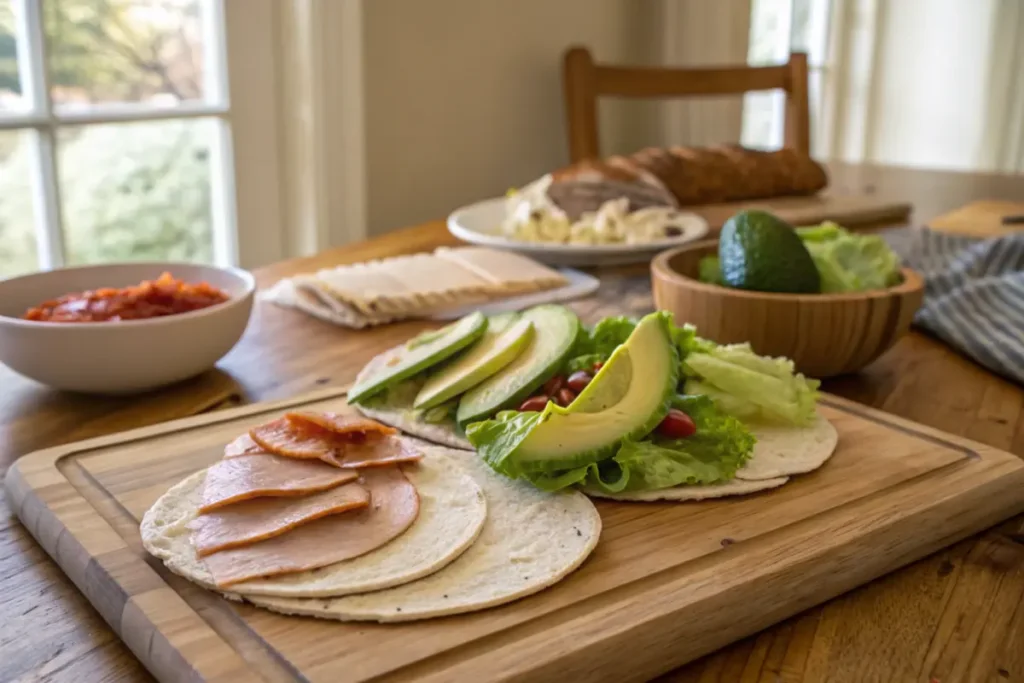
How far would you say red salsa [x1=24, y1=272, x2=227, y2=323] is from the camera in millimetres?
1131

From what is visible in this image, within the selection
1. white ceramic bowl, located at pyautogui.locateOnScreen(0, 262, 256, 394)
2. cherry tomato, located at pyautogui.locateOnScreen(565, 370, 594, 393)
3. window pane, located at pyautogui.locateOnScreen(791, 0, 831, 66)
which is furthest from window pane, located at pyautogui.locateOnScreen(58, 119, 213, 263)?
window pane, located at pyautogui.locateOnScreen(791, 0, 831, 66)

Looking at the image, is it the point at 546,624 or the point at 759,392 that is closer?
the point at 546,624

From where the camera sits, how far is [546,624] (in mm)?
682

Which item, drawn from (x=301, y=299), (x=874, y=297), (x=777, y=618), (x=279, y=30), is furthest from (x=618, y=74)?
(x=777, y=618)

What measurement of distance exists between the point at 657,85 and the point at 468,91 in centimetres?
56

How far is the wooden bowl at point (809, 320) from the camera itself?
1159mm

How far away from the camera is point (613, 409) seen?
91cm

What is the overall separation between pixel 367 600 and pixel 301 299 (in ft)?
2.96

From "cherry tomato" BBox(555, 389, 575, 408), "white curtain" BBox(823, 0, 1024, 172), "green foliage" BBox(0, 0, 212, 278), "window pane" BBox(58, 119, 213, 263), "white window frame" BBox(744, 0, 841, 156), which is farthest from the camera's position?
"white curtain" BBox(823, 0, 1024, 172)

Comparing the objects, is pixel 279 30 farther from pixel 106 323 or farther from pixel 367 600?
pixel 367 600

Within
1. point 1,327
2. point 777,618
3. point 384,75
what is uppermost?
point 384,75

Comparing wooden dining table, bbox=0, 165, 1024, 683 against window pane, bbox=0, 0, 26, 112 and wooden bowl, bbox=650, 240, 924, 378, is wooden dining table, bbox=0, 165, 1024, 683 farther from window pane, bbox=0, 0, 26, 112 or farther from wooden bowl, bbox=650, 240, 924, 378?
window pane, bbox=0, 0, 26, 112

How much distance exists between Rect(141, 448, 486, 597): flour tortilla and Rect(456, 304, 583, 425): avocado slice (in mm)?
94

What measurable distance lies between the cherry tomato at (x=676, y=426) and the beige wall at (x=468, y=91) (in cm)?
184
